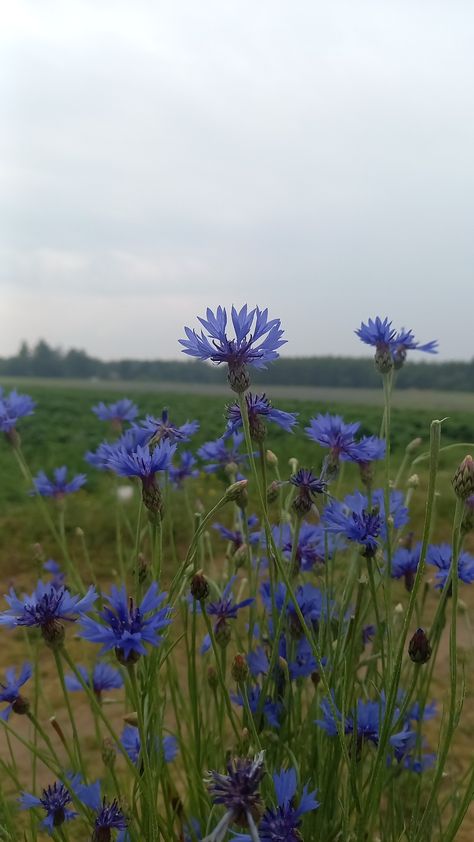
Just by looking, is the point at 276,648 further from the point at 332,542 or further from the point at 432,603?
the point at 432,603

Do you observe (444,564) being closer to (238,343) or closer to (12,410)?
(238,343)

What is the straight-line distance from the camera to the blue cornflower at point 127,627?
725 mm

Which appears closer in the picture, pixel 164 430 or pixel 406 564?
pixel 164 430

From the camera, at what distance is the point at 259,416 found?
967mm

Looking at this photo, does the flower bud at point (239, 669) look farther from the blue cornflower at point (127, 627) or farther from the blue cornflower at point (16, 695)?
the blue cornflower at point (16, 695)

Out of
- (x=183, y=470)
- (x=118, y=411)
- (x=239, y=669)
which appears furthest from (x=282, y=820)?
(x=118, y=411)

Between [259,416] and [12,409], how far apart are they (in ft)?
2.21

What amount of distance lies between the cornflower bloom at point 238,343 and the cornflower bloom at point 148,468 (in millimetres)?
132

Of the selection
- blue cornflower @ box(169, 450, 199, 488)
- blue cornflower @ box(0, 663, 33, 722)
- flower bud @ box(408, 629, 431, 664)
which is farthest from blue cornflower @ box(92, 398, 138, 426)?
flower bud @ box(408, 629, 431, 664)

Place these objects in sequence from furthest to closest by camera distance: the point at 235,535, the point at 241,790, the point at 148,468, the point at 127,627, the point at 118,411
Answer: the point at 118,411
the point at 235,535
the point at 148,468
the point at 127,627
the point at 241,790

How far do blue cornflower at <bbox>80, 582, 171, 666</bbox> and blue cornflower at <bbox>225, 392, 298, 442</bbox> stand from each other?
255 mm

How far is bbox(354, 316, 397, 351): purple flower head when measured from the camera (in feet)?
3.78

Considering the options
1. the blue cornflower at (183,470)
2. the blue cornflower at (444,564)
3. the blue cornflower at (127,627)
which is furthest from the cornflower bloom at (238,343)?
the blue cornflower at (183,470)

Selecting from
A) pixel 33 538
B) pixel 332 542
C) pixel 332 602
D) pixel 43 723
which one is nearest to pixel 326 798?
pixel 332 602
